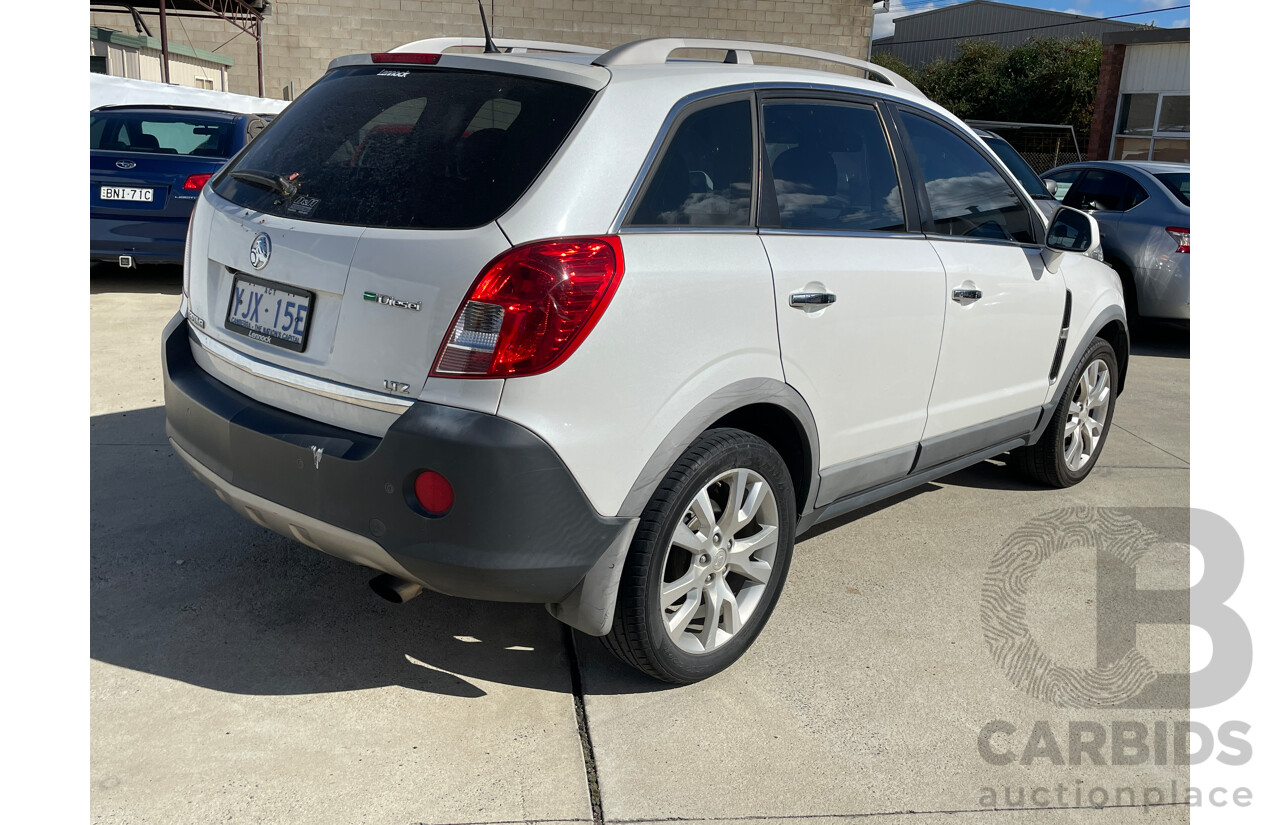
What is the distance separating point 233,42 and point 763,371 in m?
24.8

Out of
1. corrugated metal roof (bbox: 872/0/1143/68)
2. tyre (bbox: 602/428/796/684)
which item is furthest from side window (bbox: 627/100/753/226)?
corrugated metal roof (bbox: 872/0/1143/68)

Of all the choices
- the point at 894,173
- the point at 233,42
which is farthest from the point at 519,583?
the point at 233,42

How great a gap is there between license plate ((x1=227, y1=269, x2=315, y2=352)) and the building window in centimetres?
2495

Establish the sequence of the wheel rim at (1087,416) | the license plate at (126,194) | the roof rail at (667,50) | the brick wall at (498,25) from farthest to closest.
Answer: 1. the brick wall at (498,25)
2. the license plate at (126,194)
3. the wheel rim at (1087,416)
4. the roof rail at (667,50)

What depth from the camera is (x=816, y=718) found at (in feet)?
9.73

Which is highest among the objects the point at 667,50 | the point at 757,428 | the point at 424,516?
the point at 667,50

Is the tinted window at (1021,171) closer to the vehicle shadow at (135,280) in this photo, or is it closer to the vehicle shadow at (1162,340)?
the vehicle shadow at (1162,340)

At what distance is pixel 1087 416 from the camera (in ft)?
16.4

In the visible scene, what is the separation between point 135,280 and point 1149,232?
Answer: 28.6 feet

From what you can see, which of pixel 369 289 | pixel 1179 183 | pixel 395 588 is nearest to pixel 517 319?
pixel 369 289

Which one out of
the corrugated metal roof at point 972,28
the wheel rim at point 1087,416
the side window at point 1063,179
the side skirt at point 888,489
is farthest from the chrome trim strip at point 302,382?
the corrugated metal roof at point 972,28

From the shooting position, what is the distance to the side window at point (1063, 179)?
10.0 metres

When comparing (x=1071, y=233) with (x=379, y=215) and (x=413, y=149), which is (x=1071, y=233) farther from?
(x=379, y=215)

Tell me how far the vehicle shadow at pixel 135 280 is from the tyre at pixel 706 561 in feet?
22.9
